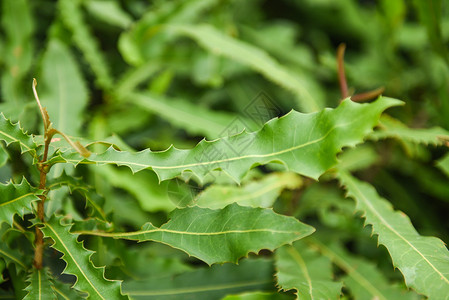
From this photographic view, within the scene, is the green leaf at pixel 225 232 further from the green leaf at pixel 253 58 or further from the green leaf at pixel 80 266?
the green leaf at pixel 253 58

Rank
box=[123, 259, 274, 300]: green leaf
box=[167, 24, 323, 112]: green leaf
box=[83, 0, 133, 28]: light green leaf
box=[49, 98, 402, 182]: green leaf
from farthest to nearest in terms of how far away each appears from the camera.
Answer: box=[83, 0, 133, 28]: light green leaf → box=[167, 24, 323, 112]: green leaf → box=[123, 259, 274, 300]: green leaf → box=[49, 98, 402, 182]: green leaf

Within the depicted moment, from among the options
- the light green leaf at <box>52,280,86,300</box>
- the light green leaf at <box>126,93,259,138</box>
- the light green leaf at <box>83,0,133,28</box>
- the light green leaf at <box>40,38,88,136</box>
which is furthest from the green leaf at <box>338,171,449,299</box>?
the light green leaf at <box>83,0,133,28</box>

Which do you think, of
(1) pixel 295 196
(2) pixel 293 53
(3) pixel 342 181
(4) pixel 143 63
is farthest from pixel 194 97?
(3) pixel 342 181

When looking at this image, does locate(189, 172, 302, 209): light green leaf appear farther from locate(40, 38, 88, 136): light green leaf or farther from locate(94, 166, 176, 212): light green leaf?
locate(40, 38, 88, 136): light green leaf

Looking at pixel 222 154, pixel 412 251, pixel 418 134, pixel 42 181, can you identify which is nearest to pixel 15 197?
pixel 42 181

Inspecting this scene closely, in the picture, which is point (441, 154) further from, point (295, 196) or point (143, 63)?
point (143, 63)

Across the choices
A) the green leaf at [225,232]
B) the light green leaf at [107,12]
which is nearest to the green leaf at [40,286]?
the green leaf at [225,232]

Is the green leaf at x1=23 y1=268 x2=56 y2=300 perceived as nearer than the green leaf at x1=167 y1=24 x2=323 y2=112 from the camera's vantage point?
Yes
